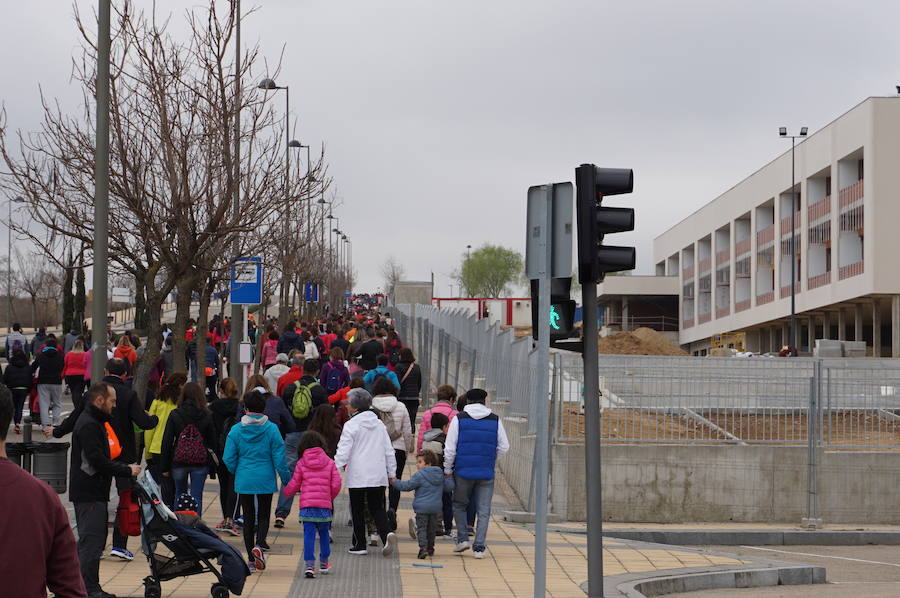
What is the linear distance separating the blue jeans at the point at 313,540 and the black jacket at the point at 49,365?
41.7 feet

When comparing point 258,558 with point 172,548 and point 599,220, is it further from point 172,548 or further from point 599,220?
point 599,220

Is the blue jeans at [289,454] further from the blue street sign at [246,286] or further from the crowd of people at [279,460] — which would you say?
the blue street sign at [246,286]

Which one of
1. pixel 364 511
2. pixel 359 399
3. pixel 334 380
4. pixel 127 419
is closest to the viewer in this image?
pixel 127 419

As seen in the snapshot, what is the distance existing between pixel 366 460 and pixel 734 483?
7569 millimetres

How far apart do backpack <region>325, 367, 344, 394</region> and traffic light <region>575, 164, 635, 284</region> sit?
10360 mm

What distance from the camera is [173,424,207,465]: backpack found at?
12133mm

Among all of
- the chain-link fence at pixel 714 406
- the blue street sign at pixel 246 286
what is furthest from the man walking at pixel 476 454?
the blue street sign at pixel 246 286

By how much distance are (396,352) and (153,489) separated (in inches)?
646

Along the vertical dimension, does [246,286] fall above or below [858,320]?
above

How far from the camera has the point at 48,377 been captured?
23.0 meters

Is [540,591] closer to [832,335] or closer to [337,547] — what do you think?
[337,547]

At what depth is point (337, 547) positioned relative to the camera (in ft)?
43.3

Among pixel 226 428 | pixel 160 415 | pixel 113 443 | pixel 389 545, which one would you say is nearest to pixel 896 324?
pixel 389 545

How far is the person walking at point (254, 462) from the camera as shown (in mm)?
11680
